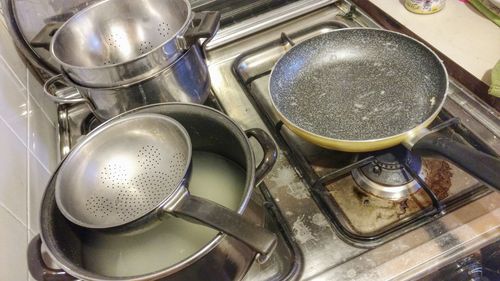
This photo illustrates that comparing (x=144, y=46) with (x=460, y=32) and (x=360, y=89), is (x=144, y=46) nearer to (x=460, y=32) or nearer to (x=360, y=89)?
(x=360, y=89)

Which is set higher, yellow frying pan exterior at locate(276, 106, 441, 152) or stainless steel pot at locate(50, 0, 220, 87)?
stainless steel pot at locate(50, 0, 220, 87)

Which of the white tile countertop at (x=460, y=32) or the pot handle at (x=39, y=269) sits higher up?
the white tile countertop at (x=460, y=32)

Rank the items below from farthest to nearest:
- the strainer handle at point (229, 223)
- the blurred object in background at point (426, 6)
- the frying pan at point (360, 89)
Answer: the blurred object in background at point (426, 6), the frying pan at point (360, 89), the strainer handle at point (229, 223)

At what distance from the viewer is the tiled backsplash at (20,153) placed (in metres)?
0.42

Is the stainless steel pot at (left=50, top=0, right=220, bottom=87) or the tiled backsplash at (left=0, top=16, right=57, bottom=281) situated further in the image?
the stainless steel pot at (left=50, top=0, right=220, bottom=87)

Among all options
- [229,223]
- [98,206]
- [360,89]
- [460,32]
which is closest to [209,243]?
[229,223]

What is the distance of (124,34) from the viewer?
678 millimetres

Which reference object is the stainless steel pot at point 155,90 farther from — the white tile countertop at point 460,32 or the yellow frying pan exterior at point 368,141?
the white tile countertop at point 460,32

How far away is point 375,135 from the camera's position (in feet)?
1.85

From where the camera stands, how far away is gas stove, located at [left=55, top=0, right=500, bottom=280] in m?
0.46

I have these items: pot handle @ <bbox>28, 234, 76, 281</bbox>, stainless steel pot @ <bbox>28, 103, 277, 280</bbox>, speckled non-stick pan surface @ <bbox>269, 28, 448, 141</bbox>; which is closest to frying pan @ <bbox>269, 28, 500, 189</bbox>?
speckled non-stick pan surface @ <bbox>269, 28, 448, 141</bbox>

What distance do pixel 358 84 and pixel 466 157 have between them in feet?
0.83

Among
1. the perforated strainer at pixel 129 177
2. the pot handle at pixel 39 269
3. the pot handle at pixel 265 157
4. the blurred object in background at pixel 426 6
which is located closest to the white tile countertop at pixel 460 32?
the blurred object in background at pixel 426 6

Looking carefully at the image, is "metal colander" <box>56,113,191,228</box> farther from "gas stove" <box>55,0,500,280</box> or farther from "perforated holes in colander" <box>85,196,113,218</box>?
"gas stove" <box>55,0,500,280</box>
